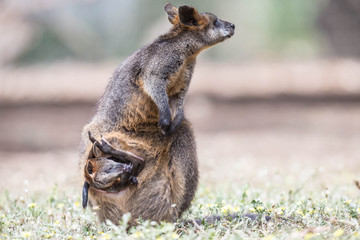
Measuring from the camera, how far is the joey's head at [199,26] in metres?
4.72

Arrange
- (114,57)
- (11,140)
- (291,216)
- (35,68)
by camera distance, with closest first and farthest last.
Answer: (291,216) → (11,140) → (35,68) → (114,57)

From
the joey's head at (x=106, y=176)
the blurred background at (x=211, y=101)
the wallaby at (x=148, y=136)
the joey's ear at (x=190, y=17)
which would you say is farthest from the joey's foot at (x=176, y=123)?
the blurred background at (x=211, y=101)

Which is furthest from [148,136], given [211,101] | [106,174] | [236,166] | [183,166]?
[211,101]

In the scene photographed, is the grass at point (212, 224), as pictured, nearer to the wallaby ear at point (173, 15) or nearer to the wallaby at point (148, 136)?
the wallaby at point (148, 136)

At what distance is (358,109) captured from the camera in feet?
45.2

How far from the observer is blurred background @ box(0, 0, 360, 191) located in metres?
8.77

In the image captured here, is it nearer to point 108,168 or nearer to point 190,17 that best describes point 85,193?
point 108,168

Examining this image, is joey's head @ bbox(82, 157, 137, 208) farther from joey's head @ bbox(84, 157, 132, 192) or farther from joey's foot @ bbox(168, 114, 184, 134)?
joey's foot @ bbox(168, 114, 184, 134)

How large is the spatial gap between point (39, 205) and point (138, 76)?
177cm

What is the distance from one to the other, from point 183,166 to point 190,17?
1.35 m

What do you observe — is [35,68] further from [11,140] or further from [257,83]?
[257,83]

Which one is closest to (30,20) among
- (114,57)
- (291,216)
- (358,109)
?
(114,57)

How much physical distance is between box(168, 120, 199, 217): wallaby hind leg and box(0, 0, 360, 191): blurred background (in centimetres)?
268

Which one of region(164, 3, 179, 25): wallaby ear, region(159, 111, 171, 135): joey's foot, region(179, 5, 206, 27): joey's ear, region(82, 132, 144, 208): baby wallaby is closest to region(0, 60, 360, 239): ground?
region(82, 132, 144, 208): baby wallaby
